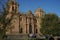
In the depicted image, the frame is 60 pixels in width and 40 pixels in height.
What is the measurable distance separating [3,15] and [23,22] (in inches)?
2200

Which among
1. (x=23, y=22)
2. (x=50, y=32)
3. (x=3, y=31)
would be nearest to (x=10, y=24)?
(x=3, y=31)

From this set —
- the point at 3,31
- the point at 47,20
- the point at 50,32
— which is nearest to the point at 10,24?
the point at 3,31

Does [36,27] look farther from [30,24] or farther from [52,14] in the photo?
[52,14]

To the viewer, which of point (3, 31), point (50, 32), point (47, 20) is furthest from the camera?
point (47, 20)

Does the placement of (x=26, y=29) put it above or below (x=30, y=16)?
below

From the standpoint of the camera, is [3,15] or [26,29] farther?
[26,29]

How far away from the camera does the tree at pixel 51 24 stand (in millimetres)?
52156

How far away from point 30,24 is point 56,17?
64.8 ft

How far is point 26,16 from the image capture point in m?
72.2

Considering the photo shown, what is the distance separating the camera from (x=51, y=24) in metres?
53.8

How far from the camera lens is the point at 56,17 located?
5612cm

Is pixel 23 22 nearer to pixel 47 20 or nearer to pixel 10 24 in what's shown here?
pixel 47 20

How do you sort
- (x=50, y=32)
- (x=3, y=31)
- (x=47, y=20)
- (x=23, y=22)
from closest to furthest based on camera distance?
(x=3, y=31) < (x=50, y=32) < (x=47, y=20) < (x=23, y=22)

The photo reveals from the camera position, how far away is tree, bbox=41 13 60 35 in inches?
2053
